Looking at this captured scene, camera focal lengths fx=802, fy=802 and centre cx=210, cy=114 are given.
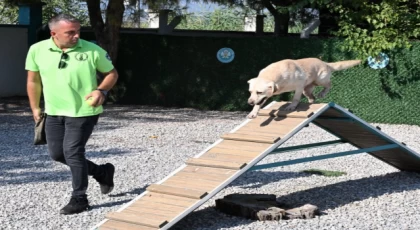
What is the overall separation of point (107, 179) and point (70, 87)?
1.17 m

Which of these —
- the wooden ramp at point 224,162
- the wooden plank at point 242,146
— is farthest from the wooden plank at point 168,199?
the wooden plank at point 242,146

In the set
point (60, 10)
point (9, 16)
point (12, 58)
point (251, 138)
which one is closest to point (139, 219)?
point (251, 138)

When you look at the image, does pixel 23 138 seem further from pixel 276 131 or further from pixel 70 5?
pixel 70 5

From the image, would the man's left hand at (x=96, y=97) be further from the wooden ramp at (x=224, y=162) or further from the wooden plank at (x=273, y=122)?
the wooden plank at (x=273, y=122)

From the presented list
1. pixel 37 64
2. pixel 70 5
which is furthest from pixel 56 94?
pixel 70 5

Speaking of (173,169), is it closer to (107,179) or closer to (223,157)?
(107,179)

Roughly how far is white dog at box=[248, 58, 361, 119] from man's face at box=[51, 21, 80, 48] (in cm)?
167

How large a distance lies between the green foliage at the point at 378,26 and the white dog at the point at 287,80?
7.71 m

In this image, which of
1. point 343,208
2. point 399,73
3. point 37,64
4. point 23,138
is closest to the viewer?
point 37,64

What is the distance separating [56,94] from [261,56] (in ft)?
35.6

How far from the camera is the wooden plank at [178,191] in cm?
650

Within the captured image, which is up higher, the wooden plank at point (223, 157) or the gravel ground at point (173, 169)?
the wooden plank at point (223, 157)

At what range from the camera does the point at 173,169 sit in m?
9.71

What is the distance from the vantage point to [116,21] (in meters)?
17.6
